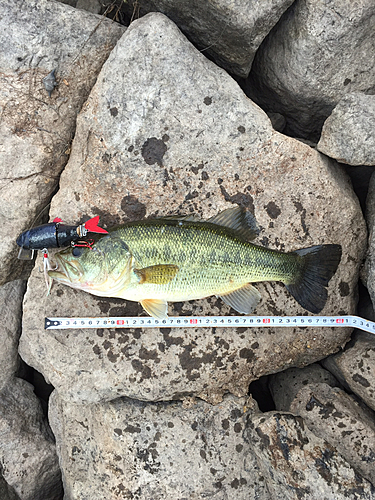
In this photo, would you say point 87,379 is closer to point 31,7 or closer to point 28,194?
point 28,194

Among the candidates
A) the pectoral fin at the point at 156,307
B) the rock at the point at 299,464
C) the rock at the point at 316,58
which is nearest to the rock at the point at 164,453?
the rock at the point at 299,464

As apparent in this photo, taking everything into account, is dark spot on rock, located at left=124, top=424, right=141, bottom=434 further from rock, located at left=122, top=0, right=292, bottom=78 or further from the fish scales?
rock, located at left=122, top=0, right=292, bottom=78

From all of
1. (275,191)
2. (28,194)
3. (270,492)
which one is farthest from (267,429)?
(28,194)

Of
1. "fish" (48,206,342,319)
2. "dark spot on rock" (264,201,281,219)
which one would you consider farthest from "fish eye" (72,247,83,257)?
"dark spot on rock" (264,201,281,219)

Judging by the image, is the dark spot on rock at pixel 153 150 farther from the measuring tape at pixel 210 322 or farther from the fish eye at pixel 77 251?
the measuring tape at pixel 210 322

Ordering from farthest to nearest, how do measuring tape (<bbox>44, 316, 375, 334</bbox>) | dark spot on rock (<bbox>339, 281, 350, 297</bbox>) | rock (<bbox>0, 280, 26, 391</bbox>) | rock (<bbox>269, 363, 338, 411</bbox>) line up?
rock (<bbox>0, 280, 26, 391</bbox>)
rock (<bbox>269, 363, 338, 411</bbox>)
dark spot on rock (<bbox>339, 281, 350, 297</bbox>)
measuring tape (<bbox>44, 316, 375, 334</bbox>)
